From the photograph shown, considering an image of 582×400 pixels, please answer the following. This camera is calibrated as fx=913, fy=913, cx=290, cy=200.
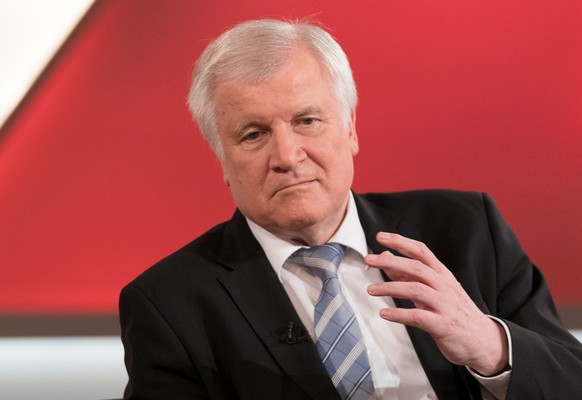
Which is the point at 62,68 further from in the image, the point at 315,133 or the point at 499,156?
the point at 499,156

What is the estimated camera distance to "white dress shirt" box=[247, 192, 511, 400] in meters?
2.04

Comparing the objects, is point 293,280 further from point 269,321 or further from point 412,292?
point 412,292

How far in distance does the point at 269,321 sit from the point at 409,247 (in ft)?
1.36

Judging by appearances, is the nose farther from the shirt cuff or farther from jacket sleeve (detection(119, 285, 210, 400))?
the shirt cuff

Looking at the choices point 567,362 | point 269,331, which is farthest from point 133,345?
point 567,362

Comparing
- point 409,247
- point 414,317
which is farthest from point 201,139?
point 414,317

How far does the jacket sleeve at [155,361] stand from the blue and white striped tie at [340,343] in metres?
0.29

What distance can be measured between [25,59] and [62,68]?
0.11m

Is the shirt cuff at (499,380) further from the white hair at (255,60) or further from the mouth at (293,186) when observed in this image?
the white hair at (255,60)

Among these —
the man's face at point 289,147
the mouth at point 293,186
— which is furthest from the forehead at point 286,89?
the mouth at point 293,186

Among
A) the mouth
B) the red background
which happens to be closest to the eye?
the mouth

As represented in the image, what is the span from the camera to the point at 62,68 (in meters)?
2.67

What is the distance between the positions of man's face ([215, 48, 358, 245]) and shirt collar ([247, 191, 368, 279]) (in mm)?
48

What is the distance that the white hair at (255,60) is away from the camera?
2.06 m
